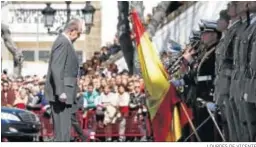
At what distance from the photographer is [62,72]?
11203mm

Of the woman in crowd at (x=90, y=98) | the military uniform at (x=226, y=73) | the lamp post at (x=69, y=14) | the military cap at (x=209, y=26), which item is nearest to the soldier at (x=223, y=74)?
the military uniform at (x=226, y=73)

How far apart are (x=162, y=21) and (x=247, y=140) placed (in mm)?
14616

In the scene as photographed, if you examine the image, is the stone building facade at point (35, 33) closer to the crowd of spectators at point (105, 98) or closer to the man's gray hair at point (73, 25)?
the crowd of spectators at point (105, 98)

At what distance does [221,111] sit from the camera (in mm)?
10688

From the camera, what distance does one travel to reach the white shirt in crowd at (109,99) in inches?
689

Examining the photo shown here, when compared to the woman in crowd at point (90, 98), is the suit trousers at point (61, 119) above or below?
above

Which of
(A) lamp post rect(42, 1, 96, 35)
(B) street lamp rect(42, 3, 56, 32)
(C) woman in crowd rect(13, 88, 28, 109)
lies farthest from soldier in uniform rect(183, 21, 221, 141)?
(B) street lamp rect(42, 3, 56, 32)

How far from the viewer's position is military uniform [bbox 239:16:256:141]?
9438mm

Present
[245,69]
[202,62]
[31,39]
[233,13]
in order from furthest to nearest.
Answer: [31,39], [202,62], [233,13], [245,69]

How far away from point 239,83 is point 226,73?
51 cm

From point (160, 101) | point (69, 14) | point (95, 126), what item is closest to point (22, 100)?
point (95, 126)

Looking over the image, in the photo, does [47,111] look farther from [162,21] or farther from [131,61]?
[162,21]

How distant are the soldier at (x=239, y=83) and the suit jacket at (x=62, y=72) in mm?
2049

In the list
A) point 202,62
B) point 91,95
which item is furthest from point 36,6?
point 202,62
